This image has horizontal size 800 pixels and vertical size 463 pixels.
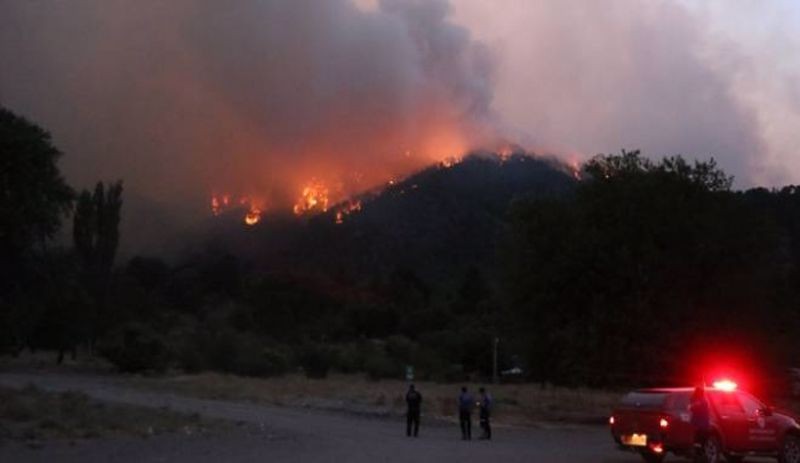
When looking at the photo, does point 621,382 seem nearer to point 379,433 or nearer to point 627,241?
point 627,241

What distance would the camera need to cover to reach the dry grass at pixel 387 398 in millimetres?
40719

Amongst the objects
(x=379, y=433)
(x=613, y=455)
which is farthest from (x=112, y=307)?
(x=613, y=455)

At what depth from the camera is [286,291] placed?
103 metres

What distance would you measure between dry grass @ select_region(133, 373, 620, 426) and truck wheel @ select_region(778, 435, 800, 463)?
1542cm

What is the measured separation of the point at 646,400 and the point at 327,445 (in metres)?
7.78

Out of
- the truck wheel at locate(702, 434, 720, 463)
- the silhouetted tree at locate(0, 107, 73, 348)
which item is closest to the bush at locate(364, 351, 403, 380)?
the silhouetted tree at locate(0, 107, 73, 348)

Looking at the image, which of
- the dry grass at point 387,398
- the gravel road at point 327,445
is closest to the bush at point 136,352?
the dry grass at point 387,398

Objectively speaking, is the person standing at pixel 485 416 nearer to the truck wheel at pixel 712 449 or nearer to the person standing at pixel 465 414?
the person standing at pixel 465 414

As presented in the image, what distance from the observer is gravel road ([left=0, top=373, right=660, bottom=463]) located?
21.2 m

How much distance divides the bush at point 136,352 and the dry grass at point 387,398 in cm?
893

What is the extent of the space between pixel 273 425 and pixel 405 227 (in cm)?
11523

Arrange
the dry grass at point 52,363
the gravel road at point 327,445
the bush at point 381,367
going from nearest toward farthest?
1. the gravel road at point 327,445
2. the dry grass at point 52,363
3. the bush at point 381,367

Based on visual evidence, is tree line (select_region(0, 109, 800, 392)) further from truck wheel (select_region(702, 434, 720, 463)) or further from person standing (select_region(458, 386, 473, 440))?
truck wheel (select_region(702, 434, 720, 463))

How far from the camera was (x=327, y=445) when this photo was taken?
82.6ft
